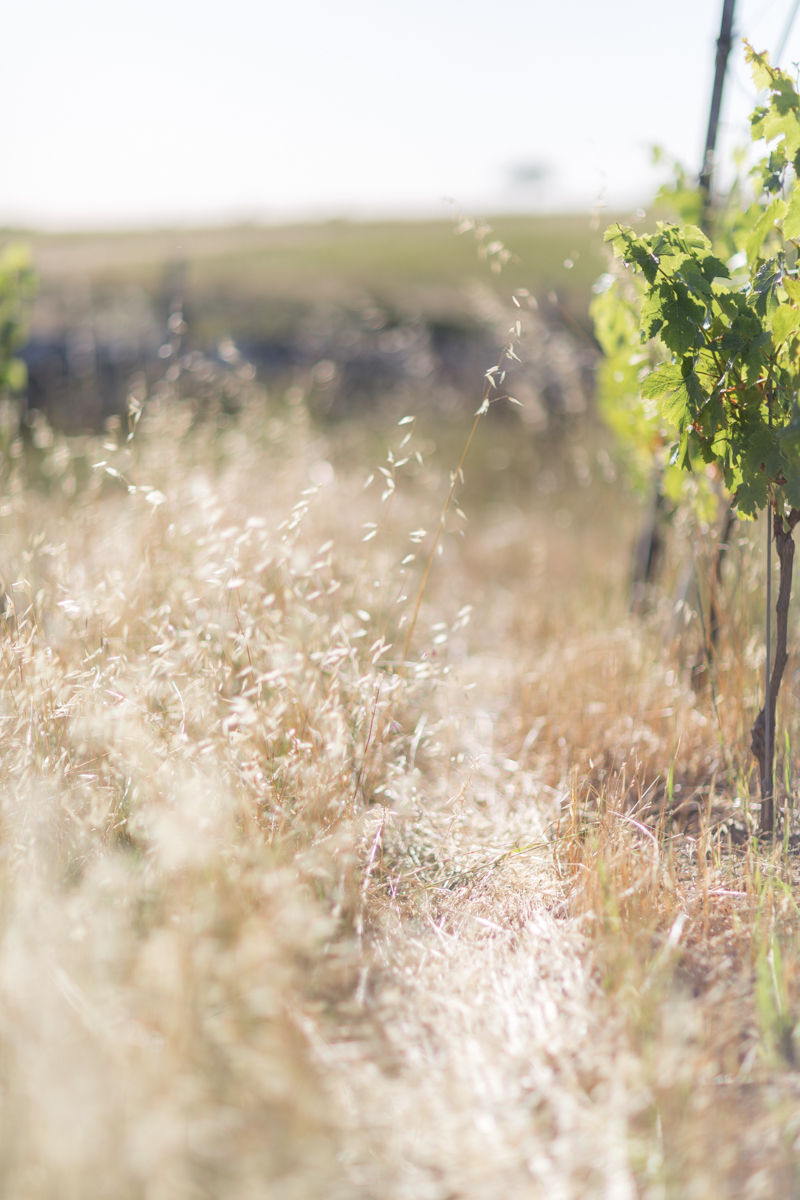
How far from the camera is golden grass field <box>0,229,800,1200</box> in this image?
1.16 metres

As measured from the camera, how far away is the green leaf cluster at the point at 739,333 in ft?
5.43

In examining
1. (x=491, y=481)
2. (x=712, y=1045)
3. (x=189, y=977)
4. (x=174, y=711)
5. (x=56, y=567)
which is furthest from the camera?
(x=491, y=481)

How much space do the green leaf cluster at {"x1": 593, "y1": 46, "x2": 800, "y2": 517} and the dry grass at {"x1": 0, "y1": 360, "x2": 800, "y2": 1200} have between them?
2.37 ft

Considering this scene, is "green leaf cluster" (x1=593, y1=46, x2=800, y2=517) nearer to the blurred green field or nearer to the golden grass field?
the golden grass field

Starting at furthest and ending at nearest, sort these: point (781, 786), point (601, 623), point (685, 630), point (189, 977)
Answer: point (601, 623) → point (685, 630) → point (781, 786) → point (189, 977)

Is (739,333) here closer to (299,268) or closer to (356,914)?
(356,914)

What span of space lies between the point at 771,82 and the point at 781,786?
69.9 inches

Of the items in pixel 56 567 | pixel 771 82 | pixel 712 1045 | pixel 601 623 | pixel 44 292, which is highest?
pixel 44 292

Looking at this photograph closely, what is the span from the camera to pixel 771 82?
1612 mm

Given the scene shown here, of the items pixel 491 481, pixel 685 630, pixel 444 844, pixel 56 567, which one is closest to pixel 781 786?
pixel 685 630

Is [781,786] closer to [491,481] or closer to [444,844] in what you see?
[444,844]

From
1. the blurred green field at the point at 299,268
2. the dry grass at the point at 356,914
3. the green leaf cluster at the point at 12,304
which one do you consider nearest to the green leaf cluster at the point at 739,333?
the dry grass at the point at 356,914

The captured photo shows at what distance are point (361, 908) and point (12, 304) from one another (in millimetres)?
3385

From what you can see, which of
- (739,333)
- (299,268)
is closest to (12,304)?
(739,333)
